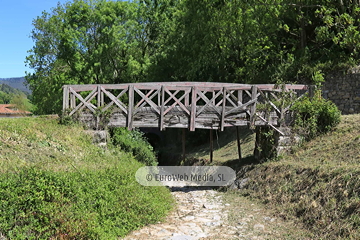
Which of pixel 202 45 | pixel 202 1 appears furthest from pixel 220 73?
pixel 202 1

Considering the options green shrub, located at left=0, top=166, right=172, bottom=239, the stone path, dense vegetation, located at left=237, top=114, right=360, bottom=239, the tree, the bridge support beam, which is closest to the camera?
Answer: green shrub, located at left=0, top=166, right=172, bottom=239

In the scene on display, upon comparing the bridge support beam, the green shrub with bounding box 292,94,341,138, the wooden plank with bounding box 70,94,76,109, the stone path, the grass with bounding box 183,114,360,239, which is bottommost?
the stone path

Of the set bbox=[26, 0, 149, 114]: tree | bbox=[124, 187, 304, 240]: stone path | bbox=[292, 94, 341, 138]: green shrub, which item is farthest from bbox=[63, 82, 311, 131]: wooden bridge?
bbox=[26, 0, 149, 114]: tree

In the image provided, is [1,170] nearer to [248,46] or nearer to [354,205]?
[354,205]

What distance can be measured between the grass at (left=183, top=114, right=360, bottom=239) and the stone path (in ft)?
2.40

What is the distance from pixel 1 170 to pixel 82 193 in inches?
62.7

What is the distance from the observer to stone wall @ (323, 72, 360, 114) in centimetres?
1498

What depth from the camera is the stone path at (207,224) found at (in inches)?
284

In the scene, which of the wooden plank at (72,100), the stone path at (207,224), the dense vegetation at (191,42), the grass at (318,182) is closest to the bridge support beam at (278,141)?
the grass at (318,182)

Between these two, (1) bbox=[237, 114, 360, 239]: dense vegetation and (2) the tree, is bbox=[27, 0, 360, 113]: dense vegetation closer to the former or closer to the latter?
(2) the tree

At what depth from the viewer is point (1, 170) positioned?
21.5ft

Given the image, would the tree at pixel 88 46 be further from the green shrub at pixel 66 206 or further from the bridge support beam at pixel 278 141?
the green shrub at pixel 66 206

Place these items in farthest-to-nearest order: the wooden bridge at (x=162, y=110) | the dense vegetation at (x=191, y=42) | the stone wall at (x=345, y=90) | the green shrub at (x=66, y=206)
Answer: the dense vegetation at (x=191, y=42) < the stone wall at (x=345, y=90) < the wooden bridge at (x=162, y=110) < the green shrub at (x=66, y=206)

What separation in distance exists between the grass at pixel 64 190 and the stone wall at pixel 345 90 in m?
9.67
